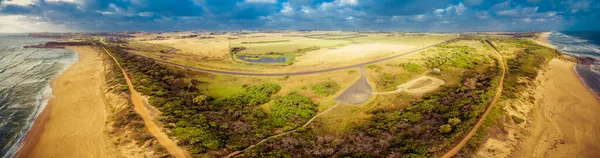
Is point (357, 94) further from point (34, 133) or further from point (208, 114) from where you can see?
point (34, 133)

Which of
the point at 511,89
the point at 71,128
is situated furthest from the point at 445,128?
the point at 71,128

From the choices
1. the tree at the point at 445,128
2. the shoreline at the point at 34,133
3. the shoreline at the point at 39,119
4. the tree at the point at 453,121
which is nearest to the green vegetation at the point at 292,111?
the tree at the point at 445,128

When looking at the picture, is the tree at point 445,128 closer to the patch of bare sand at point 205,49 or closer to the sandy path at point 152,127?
the sandy path at point 152,127

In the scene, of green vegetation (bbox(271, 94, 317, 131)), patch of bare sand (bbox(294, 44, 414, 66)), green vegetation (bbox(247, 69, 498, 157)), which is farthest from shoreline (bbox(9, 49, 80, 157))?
patch of bare sand (bbox(294, 44, 414, 66))

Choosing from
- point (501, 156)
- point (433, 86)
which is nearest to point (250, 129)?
point (501, 156)

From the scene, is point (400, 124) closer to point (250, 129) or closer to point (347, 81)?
point (250, 129)

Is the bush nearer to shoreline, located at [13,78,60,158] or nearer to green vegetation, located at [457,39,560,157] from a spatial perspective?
green vegetation, located at [457,39,560,157]
